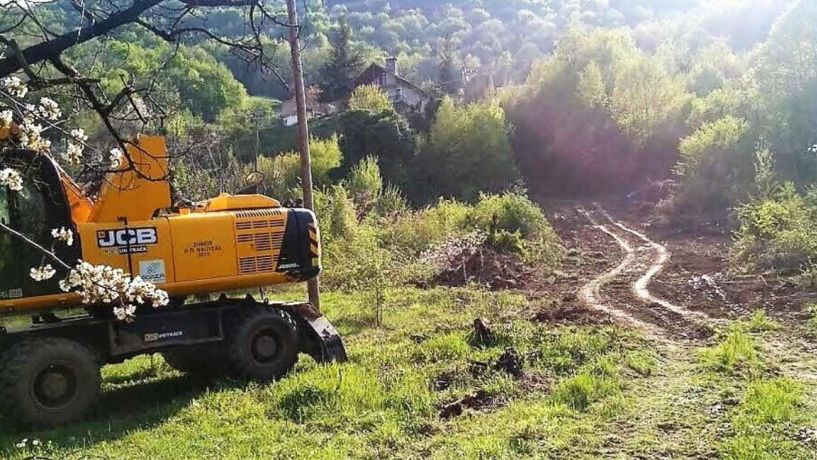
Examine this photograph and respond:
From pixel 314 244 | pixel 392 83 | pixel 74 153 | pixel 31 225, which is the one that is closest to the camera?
pixel 74 153

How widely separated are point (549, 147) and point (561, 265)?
23497 mm

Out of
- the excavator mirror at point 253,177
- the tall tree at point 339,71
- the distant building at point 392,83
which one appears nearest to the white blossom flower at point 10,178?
the excavator mirror at point 253,177

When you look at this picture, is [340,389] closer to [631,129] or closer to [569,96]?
[631,129]

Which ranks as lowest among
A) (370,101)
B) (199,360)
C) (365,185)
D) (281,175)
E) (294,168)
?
(199,360)

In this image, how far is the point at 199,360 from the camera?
9.66m

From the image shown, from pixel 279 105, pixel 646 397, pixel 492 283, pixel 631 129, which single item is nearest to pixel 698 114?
pixel 631 129

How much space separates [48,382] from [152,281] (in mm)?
1429

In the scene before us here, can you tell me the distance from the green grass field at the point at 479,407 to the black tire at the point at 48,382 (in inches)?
8.4

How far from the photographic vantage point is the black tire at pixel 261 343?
9031mm

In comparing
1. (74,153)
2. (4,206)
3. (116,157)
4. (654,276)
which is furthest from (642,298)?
(74,153)

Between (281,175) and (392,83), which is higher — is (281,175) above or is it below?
below

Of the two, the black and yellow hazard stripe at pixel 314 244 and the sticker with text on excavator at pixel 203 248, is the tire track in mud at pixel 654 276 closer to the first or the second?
the black and yellow hazard stripe at pixel 314 244

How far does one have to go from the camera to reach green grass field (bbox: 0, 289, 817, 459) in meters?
6.46

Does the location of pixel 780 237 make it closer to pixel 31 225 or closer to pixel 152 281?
pixel 152 281
